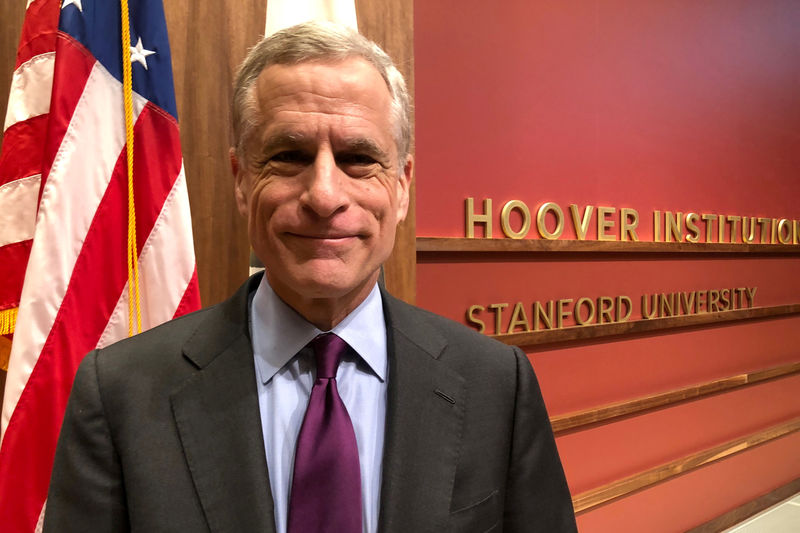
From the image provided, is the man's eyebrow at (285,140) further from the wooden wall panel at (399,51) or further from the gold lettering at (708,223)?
the gold lettering at (708,223)

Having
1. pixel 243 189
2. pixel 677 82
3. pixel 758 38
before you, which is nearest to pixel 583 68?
pixel 677 82

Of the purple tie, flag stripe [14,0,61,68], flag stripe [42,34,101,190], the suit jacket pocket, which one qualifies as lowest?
the suit jacket pocket

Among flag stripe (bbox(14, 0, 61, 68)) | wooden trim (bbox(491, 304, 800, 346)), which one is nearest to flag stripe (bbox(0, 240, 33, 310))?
flag stripe (bbox(14, 0, 61, 68))

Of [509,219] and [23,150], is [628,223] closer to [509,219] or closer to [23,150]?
[509,219]

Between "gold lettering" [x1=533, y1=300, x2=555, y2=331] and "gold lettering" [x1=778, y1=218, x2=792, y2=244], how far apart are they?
241 centimetres

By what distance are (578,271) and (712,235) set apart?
4.30 ft

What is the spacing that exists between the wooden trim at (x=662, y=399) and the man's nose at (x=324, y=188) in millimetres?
2232

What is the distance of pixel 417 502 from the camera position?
0.99 m

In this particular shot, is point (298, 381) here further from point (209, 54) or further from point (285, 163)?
point (209, 54)

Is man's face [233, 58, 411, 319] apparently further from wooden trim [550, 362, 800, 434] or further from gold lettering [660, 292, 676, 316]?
gold lettering [660, 292, 676, 316]

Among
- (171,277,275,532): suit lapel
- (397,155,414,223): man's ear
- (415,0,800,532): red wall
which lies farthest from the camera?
(415,0,800,532): red wall

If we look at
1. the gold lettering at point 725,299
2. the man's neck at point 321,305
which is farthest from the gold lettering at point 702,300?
the man's neck at point 321,305

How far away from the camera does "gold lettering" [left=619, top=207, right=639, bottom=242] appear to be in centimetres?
333

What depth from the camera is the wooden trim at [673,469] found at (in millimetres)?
3143
